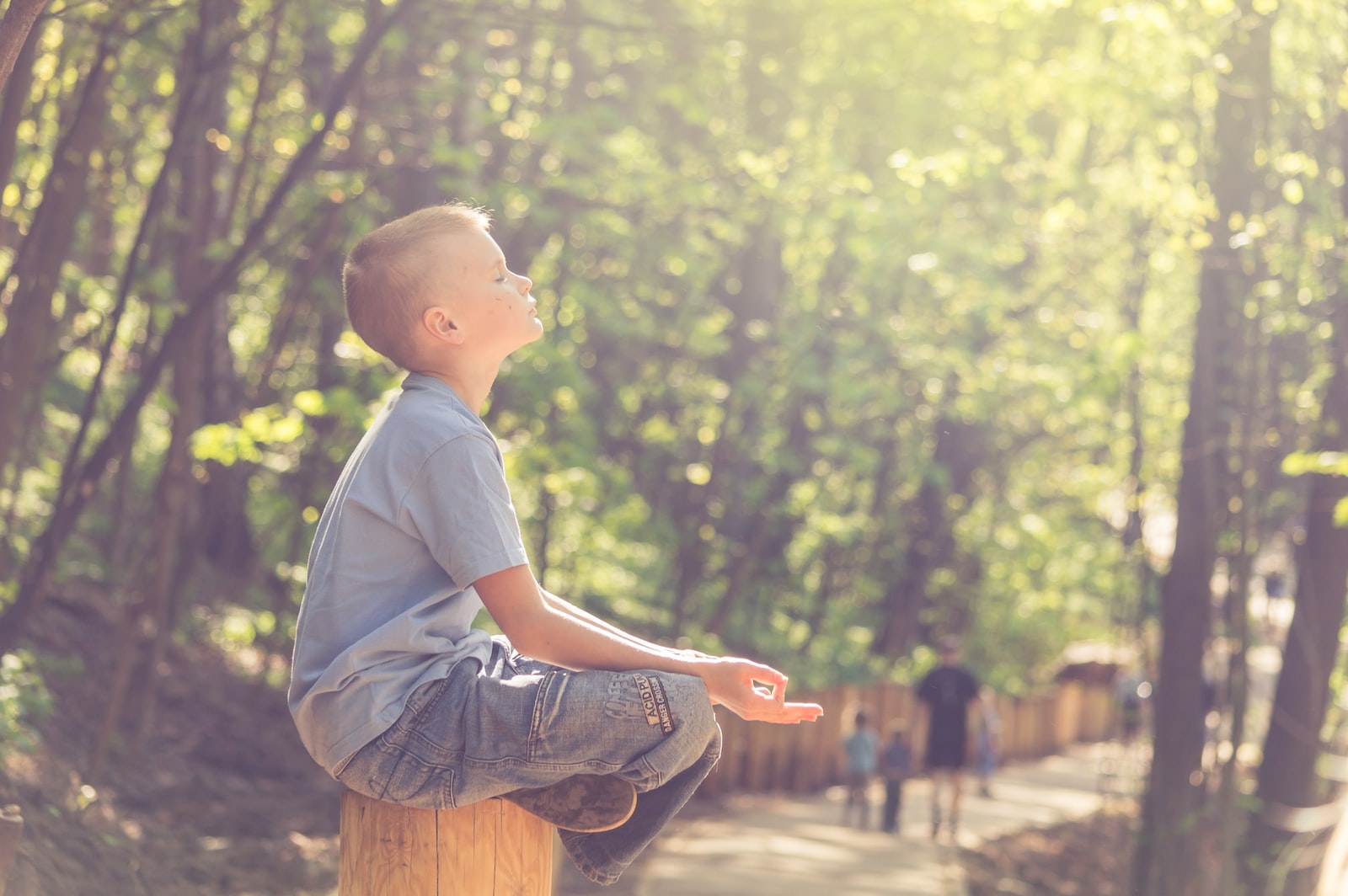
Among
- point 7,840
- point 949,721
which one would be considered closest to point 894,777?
point 949,721

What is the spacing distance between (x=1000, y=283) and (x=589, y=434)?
218 inches

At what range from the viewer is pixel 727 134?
583 inches

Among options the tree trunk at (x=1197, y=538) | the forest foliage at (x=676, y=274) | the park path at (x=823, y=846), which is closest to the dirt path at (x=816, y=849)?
the park path at (x=823, y=846)

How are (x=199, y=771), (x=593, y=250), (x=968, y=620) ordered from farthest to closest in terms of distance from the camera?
(x=968, y=620)
(x=593, y=250)
(x=199, y=771)

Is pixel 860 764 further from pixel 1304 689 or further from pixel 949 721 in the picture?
pixel 1304 689

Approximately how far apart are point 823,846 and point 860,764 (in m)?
2.63

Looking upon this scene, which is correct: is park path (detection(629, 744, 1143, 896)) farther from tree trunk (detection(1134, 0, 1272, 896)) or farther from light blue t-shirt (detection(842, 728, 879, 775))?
tree trunk (detection(1134, 0, 1272, 896))

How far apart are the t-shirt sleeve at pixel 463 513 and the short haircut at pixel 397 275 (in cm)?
31

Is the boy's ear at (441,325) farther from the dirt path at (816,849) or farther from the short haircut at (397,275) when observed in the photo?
the dirt path at (816,849)

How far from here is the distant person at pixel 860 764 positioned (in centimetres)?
1507

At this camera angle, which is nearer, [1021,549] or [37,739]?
[37,739]

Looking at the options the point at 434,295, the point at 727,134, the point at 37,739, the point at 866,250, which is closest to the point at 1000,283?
the point at 866,250

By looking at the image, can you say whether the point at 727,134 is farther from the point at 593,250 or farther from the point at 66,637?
the point at 66,637

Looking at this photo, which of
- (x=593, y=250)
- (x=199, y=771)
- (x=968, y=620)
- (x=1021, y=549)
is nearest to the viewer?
(x=199, y=771)
